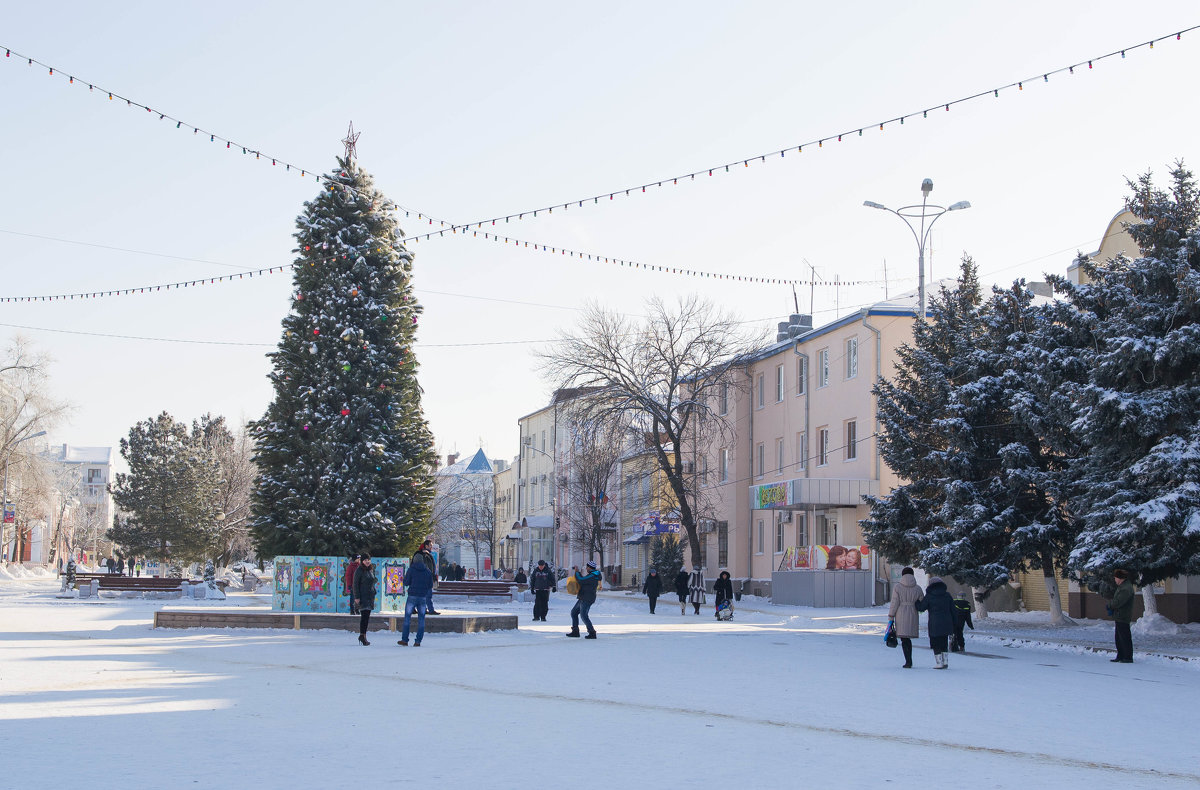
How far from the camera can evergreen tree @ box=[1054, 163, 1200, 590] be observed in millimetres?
21141

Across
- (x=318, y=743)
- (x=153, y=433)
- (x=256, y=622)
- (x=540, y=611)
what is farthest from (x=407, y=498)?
(x=153, y=433)

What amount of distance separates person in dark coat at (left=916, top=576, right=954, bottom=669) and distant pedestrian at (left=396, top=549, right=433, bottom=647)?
8068 mm

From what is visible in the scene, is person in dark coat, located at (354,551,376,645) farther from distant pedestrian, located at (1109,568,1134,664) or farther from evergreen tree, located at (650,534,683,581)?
evergreen tree, located at (650,534,683,581)

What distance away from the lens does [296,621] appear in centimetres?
2308

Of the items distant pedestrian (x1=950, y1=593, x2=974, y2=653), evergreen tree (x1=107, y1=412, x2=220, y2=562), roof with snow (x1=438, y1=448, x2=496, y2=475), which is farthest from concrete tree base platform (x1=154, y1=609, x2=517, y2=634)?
roof with snow (x1=438, y1=448, x2=496, y2=475)

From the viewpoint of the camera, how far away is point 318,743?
9.23 m

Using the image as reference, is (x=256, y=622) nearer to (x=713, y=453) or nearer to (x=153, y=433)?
(x=713, y=453)

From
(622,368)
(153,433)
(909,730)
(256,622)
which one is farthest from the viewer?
(153,433)

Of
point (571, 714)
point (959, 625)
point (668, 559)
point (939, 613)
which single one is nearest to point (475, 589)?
point (668, 559)

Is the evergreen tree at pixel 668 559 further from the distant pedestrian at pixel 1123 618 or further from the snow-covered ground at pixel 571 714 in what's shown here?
the distant pedestrian at pixel 1123 618

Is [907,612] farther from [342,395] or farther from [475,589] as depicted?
[475,589]

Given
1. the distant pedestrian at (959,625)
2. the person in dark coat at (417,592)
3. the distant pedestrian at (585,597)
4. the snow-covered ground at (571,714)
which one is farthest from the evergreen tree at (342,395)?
the distant pedestrian at (959,625)

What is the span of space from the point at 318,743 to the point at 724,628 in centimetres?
1982

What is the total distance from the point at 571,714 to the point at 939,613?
325 inches
